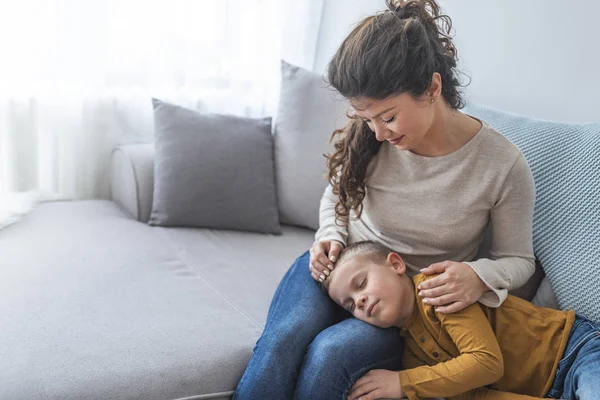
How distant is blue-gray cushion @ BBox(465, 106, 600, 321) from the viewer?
161 cm

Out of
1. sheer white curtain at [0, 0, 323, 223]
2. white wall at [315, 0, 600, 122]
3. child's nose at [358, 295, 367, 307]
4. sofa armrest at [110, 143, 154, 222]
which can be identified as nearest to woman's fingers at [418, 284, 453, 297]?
child's nose at [358, 295, 367, 307]

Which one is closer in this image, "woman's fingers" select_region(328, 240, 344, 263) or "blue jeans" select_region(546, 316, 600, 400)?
"blue jeans" select_region(546, 316, 600, 400)

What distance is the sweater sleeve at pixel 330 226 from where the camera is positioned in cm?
178

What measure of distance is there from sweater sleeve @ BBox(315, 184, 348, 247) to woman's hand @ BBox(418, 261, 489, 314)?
12.3 inches

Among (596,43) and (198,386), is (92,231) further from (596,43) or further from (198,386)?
(596,43)

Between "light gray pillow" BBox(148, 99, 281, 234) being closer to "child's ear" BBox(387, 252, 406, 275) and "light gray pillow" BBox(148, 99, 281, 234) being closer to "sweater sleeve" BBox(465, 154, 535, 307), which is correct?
"child's ear" BBox(387, 252, 406, 275)

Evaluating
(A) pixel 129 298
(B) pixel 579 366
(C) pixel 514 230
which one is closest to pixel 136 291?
(A) pixel 129 298

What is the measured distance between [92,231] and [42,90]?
56 cm

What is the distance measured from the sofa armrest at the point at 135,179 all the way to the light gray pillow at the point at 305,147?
16.9 inches

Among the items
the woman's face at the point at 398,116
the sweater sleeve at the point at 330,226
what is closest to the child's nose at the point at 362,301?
the sweater sleeve at the point at 330,226

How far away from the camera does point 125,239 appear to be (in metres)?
2.10

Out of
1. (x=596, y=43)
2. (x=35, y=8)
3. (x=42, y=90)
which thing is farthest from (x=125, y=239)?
(x=596, y=43)

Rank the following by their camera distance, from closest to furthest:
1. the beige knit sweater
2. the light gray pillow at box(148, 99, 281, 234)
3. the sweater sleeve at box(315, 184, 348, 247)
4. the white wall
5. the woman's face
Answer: the woman's face < the beige knit sweater < the sweater sleeve at box(315, 184, 348, 247) < the white wall < the light gray pillow at box(148, 99, 281, 234)

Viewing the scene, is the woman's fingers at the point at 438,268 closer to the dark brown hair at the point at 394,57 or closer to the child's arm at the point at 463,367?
the child's arm at the point at 463,367
